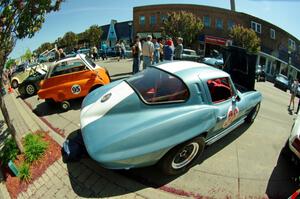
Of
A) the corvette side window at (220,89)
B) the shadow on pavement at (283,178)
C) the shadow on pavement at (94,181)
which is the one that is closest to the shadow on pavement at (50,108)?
the shadow on pavement at (94,181)

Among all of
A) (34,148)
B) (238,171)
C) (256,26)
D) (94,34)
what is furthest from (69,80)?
(256,26)

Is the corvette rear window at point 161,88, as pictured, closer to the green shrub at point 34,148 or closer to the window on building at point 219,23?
the green shrub at point 34,148

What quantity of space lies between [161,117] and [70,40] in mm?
55035

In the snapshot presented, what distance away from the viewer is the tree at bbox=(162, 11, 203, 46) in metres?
27.3

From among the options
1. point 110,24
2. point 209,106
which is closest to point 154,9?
point 110,24

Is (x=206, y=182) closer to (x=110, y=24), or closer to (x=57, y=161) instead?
(x=57, y=161)

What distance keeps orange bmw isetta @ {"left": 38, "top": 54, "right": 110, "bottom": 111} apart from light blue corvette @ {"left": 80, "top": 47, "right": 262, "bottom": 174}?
2.43 meters

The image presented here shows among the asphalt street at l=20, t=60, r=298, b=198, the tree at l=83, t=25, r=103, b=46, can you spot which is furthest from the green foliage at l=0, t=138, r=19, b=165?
the tree at l=83, t=25, r=103, b=46

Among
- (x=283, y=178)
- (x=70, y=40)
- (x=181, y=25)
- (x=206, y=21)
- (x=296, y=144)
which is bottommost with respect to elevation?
(x=283, y=178)

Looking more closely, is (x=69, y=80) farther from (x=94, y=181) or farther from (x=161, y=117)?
(x=161, y=117)

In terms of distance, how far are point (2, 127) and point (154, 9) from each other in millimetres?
29371

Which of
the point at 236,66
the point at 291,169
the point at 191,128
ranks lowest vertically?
the point at 291,169

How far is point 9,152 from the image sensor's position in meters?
4.60

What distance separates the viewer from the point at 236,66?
6.25 metres
